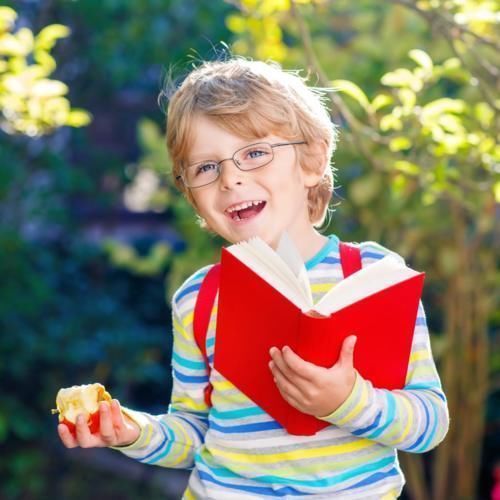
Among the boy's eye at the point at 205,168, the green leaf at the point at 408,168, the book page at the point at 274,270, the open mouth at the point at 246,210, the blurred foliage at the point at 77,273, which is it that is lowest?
the blurred foliage at the point at 77,273

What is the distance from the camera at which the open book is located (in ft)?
5.74

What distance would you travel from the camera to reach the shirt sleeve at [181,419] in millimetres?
2084

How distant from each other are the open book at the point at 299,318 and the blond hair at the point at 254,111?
249 mm

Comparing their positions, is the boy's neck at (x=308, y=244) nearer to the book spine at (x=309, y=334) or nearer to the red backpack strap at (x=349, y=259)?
the red backpack strap at (x=349, y=259)

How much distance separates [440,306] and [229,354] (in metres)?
3.01

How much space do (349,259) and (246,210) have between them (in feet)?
0.64

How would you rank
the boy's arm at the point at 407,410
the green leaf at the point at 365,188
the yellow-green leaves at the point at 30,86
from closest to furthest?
the boy's arm at the point at 407,410 → the yellow-green leaves at the point at 30,86 → the green leaf at the point at 365,188

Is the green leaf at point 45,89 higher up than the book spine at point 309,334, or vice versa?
the green leaf at point 45,89

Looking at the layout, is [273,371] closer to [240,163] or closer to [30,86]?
[240,163]

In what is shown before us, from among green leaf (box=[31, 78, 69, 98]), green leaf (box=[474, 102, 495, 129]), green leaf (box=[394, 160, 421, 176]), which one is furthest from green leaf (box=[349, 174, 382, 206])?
green leaf (box=[31, 78, 69, 98])

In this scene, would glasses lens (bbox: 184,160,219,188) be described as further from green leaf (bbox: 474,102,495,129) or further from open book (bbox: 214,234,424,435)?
green leaf (bbox: 474,102,495,129)

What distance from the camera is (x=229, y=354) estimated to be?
1971mm

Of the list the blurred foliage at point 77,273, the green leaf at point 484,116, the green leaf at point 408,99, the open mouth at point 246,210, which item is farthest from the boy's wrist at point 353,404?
the blurred foliage at point 77,273

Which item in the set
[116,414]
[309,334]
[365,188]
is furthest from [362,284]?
[365,188]
